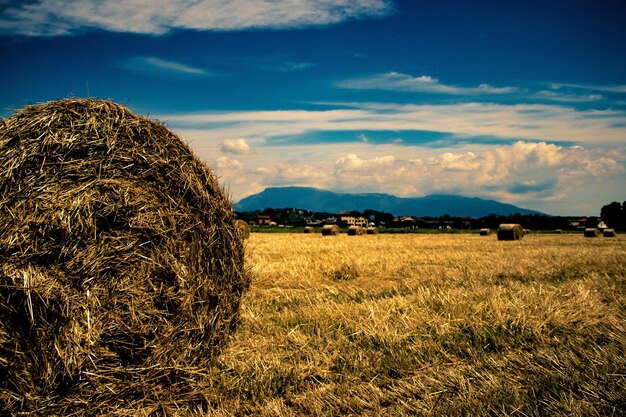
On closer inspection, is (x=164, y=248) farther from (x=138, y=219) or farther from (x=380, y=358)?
(x=380, y=358)

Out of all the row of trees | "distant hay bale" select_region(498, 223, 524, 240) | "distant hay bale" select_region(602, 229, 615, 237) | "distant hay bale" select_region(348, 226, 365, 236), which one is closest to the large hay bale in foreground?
"distant hay bale" select_region(498, 223, 524, 240)

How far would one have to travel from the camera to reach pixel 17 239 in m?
3.49

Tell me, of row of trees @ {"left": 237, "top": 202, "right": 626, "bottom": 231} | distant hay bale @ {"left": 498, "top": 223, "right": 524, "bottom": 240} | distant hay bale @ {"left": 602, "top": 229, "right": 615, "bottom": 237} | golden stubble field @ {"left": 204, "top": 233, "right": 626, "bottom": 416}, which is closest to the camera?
golden stubble field @ {"left": 204, "top": 233, "right": 626, "bottom": 416}

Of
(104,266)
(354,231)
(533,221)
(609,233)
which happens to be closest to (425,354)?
(104,266)

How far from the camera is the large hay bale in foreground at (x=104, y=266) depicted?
336cm

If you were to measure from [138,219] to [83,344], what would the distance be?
3.61ft

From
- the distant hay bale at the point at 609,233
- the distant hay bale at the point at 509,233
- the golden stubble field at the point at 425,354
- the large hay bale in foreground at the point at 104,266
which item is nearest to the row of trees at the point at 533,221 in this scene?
the distant hay bale at the point at 609,233

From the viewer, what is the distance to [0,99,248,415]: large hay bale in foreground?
11.0 ft

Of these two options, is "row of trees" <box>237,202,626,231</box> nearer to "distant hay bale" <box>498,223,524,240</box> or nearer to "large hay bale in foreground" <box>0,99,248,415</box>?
"distant hay bale" <box>498,223,524,240</box>

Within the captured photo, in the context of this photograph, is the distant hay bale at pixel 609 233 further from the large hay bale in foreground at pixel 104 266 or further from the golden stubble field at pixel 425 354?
the large hay bale in foreground at pixel 104 266

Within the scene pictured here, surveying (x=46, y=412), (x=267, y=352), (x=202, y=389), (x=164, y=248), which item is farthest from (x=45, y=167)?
(x=267, y=352)

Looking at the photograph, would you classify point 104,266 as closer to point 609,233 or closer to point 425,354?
point 425,354

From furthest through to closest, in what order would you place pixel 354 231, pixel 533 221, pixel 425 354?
pixel 533 221, pixel 354 231, pixel 425 354

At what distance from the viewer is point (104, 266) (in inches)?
149
